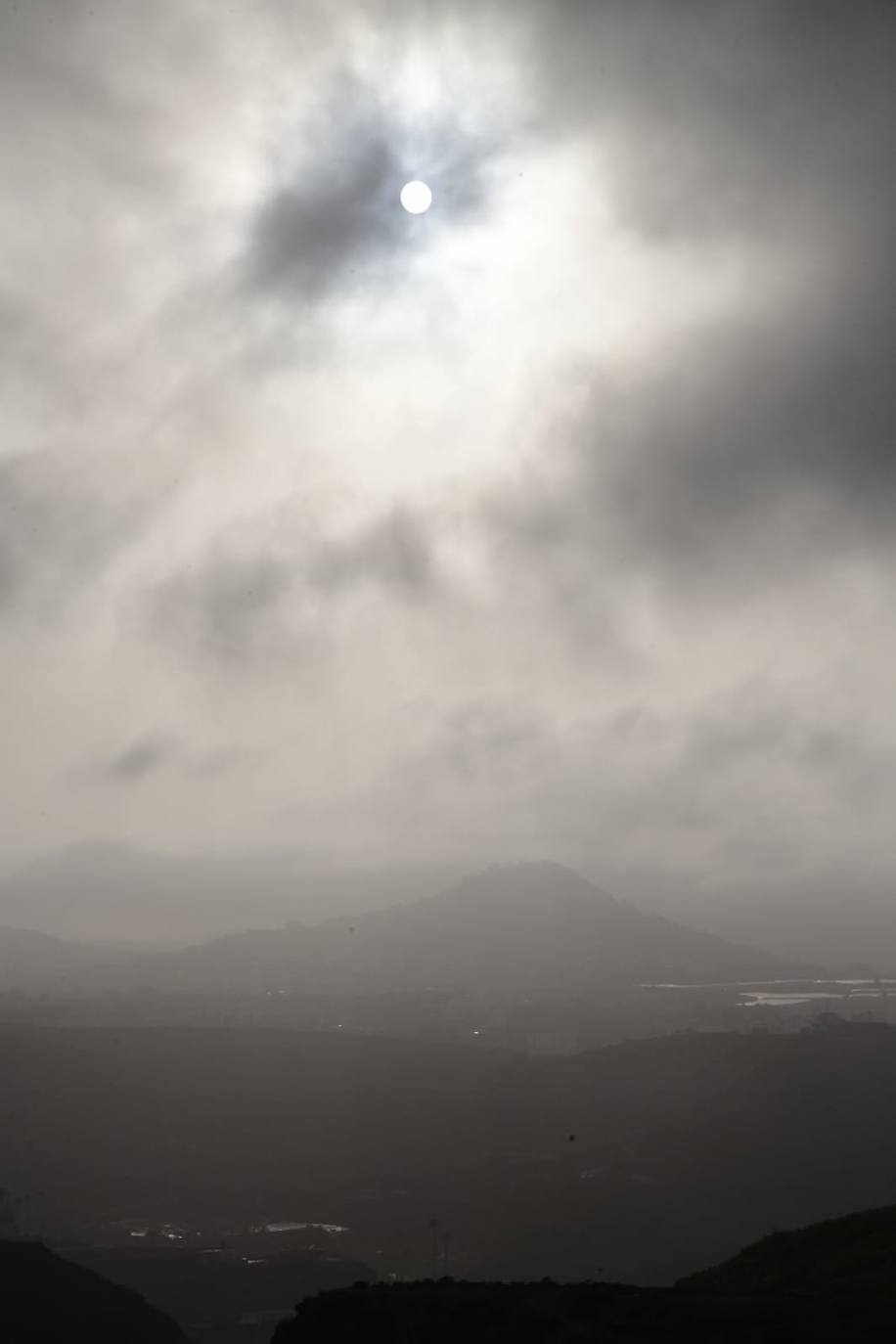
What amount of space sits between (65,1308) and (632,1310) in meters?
35.1

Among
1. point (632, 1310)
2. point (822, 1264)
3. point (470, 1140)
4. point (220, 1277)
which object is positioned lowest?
point (220, 1277)

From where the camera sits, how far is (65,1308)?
189ft

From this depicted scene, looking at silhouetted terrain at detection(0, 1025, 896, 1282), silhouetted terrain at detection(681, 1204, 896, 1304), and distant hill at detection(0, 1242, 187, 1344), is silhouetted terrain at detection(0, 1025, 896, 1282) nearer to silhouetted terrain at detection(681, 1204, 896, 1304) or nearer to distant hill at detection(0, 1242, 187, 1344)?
silhouetted terrain at detection(681, 1204, 896, 1304)

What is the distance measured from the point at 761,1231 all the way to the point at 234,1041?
10091 centimetres

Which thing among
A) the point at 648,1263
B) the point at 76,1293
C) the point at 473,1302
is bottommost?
the point at 648,1263

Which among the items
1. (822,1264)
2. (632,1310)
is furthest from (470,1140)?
(632,1310)

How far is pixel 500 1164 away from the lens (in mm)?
117250

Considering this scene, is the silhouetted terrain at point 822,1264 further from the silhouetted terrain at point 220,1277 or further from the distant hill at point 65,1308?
the silhouetted terrain at point 220,1277

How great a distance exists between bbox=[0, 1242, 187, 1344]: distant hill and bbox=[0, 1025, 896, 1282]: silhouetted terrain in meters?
30.9

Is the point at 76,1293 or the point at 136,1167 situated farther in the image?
the point at 136,1167

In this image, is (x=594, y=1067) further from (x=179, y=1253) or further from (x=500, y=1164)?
(x=179, y=1253)

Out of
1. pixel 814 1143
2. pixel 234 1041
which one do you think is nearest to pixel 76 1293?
pixel 814 1143

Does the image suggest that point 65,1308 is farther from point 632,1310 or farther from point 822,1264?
point 822,1264

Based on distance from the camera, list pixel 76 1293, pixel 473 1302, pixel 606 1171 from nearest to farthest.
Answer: pixel 473 1302 → pixel 76 1293 → pixel 606 1171
